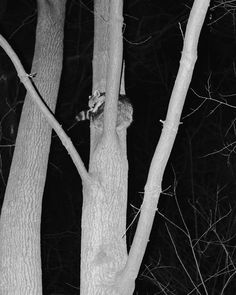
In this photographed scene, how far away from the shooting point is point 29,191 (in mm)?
3883

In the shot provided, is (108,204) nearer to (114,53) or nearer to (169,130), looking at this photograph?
(169,130)

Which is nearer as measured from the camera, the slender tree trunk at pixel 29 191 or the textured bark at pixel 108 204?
the textured bark at pixel 108 204

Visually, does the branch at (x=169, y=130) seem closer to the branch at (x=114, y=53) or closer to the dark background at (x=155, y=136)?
the branch at (x=114, y=53)

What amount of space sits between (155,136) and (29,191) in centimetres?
694

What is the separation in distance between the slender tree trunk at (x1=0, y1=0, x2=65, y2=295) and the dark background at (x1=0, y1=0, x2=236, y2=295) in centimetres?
321

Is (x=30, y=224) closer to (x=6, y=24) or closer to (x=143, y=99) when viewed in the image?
(x=6, y=24)

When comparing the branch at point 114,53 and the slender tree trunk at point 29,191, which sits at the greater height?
the branch at point 114,53

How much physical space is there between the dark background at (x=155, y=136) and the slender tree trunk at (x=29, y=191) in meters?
3.21

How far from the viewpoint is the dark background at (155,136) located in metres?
8.51

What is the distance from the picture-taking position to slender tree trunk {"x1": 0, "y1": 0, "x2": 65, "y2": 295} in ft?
11.9

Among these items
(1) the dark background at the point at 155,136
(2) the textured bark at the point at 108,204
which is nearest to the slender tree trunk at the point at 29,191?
(2) the textured bark at the point at 108,204

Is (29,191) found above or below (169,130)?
below

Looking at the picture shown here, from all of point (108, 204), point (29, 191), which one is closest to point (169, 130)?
point (108, 204)

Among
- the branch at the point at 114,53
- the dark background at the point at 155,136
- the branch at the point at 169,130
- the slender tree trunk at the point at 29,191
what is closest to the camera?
the branch at the point at 169,130
